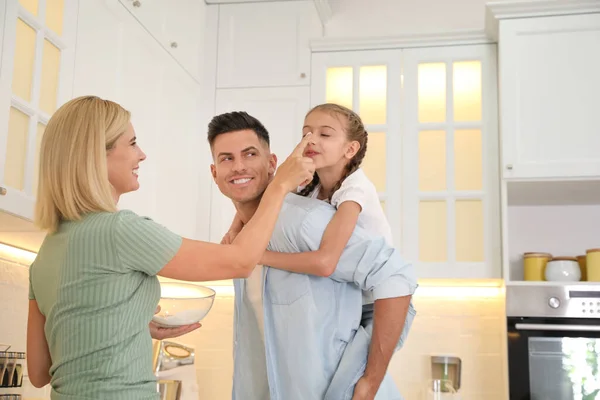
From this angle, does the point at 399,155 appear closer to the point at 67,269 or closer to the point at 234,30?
the point at 234,30

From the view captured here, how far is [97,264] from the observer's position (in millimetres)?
1416

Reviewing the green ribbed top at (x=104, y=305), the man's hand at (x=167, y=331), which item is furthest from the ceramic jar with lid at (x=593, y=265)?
the green ribbed top at (x=104, y=305)

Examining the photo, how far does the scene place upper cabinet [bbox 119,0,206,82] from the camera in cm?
305

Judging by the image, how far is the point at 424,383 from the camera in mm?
3758

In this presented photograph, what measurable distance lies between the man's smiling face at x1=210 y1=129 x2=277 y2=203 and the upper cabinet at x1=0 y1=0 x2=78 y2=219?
1.83 feet

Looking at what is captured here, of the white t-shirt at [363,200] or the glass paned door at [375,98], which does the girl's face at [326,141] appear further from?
the glass paned door at [375,98]

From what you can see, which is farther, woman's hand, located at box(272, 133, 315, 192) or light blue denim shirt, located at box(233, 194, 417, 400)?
light blue denim shirt, located at box(233, 194, 417, 400)

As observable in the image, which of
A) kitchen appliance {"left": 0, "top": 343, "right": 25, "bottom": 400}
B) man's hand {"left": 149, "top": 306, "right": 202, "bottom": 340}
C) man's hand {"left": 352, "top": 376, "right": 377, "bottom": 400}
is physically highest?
man's hand {"left": 149, "top": 306, "right": 202, "bottom": 340}

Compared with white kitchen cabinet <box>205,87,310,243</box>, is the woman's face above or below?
below

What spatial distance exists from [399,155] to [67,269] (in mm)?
2271

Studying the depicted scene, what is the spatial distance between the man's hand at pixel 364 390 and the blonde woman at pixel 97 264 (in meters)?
0.46

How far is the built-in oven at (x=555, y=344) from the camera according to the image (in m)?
3.18

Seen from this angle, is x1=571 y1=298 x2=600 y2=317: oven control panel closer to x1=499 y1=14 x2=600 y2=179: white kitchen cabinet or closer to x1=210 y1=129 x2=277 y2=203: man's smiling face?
x1=499 y1=14 x2=600 y2=179: white kitchen cabinet

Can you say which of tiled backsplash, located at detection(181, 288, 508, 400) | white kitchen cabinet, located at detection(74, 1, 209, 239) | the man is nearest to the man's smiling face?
the man
